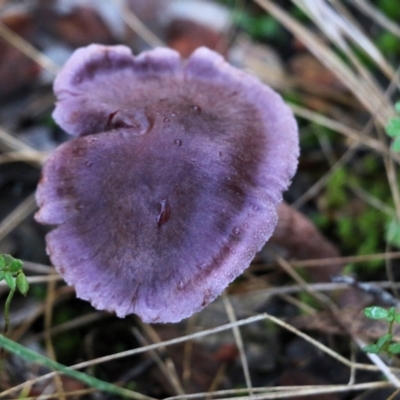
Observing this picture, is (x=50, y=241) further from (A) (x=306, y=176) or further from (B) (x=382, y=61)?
(B) (x=382, y=61)

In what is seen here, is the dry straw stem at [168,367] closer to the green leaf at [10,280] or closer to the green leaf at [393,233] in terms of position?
the green leaf at [10,280]

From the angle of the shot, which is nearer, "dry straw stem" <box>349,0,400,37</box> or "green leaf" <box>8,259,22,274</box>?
"green leaf" <box>8,259,22,274</box>

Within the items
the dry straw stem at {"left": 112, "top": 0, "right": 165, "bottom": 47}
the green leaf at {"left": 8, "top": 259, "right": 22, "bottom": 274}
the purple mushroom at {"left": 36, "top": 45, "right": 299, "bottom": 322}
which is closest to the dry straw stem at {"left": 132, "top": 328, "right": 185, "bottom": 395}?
the purple mushroom at {"left": 36, "top": 45, "right": 299, "bottom": 322}

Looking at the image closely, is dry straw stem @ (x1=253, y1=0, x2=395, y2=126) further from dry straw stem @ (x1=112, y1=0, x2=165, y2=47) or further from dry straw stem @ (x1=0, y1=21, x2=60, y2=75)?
dry straw stem @ (x1=0, y1=21, x2=60, y2=75)

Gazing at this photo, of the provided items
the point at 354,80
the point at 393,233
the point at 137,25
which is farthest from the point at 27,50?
the point at 393,233

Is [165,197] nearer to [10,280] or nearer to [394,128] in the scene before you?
[10,280]

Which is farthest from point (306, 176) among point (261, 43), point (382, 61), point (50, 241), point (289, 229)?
point (50, 241)
